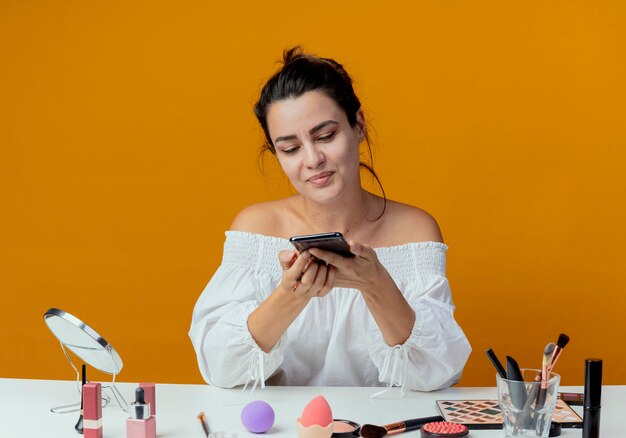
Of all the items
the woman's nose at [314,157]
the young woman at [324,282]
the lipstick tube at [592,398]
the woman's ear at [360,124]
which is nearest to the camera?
the lipstick tube at [592,398]

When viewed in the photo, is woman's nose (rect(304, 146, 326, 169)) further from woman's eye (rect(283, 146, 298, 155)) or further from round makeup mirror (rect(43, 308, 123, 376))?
round makeup mirror (rect(43, 308, 123, 376))

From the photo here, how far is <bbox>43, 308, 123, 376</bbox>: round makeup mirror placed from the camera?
1598 millimetres

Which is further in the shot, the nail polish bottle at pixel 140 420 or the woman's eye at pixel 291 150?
the woman's eye at pixel 291 150

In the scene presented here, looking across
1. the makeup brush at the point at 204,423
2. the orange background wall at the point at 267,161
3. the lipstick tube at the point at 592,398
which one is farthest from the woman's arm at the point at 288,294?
the orange background wall at the point at 267,161

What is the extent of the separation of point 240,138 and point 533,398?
1.93 meters

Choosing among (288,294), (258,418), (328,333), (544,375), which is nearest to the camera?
(544,375)

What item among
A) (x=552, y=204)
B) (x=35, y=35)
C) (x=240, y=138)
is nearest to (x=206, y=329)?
(x=240, y=138)

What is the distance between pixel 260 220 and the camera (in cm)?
227

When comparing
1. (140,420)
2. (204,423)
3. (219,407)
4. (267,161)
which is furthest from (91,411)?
(267,161)

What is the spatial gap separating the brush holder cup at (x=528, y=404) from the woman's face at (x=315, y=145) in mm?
766

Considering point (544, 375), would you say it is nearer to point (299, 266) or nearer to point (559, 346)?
point (559, 346)

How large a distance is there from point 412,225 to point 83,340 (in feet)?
3.16

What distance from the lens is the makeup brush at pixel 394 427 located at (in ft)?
4.94

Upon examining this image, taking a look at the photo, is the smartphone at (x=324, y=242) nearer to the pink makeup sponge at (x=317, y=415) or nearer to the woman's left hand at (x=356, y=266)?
the woman's left hand at (x=356, y=266)
